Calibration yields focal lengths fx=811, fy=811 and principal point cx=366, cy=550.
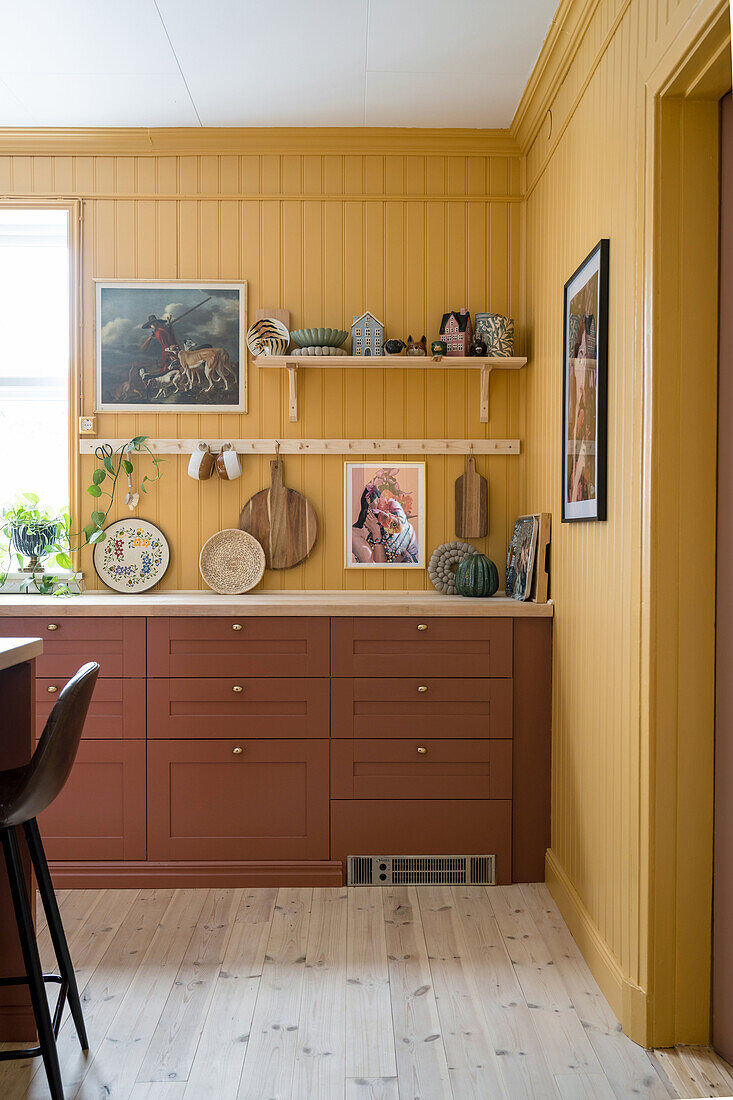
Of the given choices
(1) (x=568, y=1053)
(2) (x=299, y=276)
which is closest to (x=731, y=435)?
(1) (x=568, y=1053)

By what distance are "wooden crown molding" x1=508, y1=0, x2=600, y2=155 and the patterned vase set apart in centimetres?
69

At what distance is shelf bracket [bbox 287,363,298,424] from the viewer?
3.14 meters

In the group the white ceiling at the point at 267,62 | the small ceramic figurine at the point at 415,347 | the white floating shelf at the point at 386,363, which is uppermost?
the white ceiling at the point at 267,62

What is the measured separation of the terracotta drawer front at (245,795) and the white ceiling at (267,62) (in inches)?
90.9

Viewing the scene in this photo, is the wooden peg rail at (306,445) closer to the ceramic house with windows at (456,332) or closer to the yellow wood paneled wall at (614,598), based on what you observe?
the ceramic house with windows at (456,332)

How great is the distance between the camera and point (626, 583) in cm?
202

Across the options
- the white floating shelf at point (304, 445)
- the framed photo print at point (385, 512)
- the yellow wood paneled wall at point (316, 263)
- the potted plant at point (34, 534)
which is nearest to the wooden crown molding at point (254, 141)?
the yellow wood paneled wall at point (316, 263)

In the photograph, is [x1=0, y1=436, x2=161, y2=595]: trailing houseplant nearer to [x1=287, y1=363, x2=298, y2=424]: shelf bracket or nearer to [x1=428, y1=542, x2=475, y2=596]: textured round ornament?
[x1=287, y1=363, x2=298, y2=424]: shelf bracket

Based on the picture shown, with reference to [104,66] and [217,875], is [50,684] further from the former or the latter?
[104,66]

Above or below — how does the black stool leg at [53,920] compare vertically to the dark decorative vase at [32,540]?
below

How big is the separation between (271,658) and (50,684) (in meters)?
0.77

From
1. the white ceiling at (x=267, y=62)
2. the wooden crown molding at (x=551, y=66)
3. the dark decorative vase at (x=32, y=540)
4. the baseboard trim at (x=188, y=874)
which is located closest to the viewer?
the wooden crown molding at (x=551, y=66)

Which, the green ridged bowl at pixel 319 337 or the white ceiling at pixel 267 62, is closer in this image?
the white ceiling at pixel 267 62

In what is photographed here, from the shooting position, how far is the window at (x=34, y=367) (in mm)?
3328
